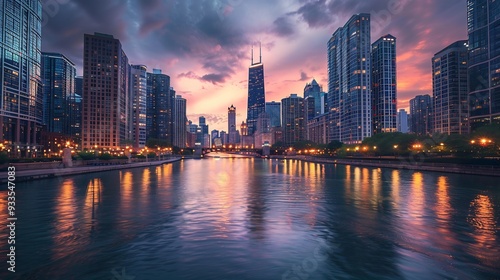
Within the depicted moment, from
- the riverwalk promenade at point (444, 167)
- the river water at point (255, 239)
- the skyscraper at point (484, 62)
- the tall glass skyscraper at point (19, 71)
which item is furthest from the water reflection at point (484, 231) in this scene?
the tall glass skyscraper at point (19, 71)

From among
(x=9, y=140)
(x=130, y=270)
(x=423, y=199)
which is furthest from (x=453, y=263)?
(x=9, y=140)

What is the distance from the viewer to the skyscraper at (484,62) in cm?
15588

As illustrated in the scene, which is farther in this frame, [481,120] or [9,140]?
[481,120]

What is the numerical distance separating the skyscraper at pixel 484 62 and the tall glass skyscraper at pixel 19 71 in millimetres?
244225

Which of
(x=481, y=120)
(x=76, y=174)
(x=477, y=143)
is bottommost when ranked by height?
(x=76, y=174)

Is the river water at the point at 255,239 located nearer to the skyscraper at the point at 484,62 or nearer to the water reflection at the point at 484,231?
the water reflection at the point at 484,231

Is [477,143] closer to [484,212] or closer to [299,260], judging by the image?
[484,212]

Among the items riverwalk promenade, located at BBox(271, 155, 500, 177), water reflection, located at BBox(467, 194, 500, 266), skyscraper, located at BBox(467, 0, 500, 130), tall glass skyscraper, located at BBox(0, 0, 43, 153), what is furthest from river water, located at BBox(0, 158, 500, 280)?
skyscraper, located at BBox(467, 0, 500, 130)

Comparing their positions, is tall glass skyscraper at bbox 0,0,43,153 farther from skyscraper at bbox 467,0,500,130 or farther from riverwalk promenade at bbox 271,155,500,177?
skyscraper at bbox 467,0,500,130

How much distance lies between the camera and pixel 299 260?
1403 centimetres

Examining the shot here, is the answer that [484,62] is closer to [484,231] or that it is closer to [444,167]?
[444,167]

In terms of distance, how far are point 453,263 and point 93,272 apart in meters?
16.6

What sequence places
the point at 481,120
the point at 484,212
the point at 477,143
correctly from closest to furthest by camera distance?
the point at 484,212, the point at 477,143, the point at 481,120

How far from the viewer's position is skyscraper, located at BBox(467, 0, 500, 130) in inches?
6137
